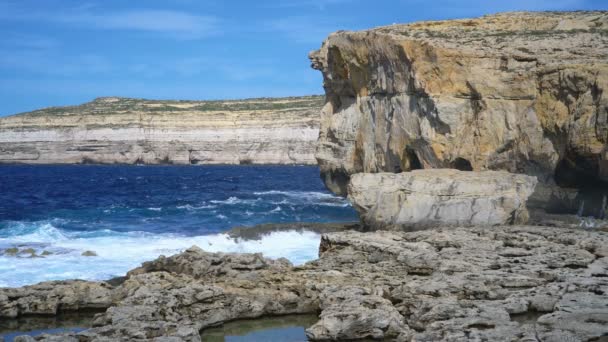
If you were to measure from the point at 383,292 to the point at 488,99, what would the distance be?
52.2 feet

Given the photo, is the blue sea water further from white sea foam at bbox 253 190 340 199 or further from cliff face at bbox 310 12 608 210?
cliff face at bbox 310 12 608 210

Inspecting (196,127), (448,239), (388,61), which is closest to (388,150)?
(388,61)

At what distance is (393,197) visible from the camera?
22984mm

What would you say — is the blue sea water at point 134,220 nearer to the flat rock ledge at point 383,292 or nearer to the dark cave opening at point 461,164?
the flat rock ledge at point 383,292

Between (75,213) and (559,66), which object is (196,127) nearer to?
(75,213)

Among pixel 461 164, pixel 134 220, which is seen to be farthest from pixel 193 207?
pixel 461 164

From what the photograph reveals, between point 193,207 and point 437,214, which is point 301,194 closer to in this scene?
point 193,207

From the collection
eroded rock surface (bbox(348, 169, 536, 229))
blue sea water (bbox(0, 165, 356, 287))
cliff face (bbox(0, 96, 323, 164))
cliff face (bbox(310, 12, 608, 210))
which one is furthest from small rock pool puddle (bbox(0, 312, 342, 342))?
cliff face (bbox(0, 96, 323, 164))

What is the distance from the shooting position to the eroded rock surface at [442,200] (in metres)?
22.4

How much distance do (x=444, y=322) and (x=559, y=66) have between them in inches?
710

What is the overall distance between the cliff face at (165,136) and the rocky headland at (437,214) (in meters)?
60.0

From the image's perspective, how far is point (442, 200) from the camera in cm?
2258

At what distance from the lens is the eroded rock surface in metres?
22.4

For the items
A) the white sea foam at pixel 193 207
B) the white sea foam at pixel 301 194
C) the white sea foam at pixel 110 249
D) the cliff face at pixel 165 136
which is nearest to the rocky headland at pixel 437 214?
the white sea foam at pixel 110 249
